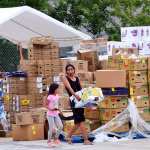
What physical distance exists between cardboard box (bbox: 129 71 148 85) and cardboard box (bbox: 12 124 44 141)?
2319 mm

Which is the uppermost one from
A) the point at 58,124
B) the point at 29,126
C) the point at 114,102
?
the point at 114,102

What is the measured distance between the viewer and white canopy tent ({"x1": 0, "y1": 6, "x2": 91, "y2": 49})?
724 inches

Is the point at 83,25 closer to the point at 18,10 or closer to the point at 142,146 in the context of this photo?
the point at 18,10

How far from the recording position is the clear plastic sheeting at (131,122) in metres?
14.2

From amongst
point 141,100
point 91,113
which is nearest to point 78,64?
point 91,113

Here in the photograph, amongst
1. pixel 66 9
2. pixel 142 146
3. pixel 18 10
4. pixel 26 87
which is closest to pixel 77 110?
pixel 142 146

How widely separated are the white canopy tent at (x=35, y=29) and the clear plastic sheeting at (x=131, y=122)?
4971 millimetres

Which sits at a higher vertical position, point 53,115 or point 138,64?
point 138,64

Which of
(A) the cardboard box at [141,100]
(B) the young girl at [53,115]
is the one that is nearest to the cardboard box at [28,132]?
(B) the young girl at [53,115]

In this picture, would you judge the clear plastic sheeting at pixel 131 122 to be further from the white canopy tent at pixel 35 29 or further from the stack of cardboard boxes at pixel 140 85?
the white canopy tent at pixel 35 29

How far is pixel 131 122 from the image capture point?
14359 mm

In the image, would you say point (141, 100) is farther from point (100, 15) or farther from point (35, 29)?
point (100, 15)

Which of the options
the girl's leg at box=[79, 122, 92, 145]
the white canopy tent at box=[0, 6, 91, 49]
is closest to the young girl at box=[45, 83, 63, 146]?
the girl's leg at box=[79, 122, 92, 145]

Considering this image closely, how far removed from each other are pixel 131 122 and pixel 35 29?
6240 millimetres
